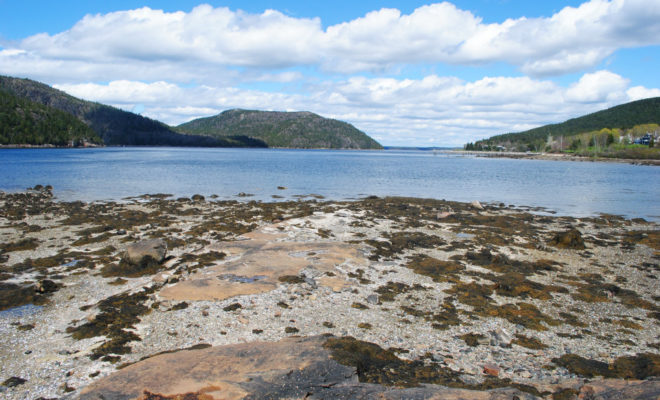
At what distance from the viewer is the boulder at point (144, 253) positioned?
604 inches

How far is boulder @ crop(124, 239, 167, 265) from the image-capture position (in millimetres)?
15344

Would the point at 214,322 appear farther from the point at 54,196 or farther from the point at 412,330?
the point at 54,196

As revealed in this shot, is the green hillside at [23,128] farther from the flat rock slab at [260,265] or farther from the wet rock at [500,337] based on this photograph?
the wet rock at [500,337]

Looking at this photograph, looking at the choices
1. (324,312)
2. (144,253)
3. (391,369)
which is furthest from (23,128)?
(391,369)

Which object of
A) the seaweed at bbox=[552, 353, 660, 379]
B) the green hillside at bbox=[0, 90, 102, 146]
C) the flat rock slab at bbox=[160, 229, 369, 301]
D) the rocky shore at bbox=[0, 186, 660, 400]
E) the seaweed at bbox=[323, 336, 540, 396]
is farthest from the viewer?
the green hillside at bbox=[0, 90, 102, 146]

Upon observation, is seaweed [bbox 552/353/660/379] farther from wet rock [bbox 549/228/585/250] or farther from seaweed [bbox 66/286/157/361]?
wet rock [bbox 549/228/585/250]

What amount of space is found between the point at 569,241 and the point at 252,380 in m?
19.4

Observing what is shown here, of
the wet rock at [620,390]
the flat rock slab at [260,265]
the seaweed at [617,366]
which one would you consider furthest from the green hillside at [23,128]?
the wet rock at [620,390]

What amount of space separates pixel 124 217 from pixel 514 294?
23655mm

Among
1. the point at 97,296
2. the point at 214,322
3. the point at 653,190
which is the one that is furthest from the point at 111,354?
the point at 653,190

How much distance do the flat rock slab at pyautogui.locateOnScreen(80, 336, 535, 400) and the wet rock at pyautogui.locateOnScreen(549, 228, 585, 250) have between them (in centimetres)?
1654

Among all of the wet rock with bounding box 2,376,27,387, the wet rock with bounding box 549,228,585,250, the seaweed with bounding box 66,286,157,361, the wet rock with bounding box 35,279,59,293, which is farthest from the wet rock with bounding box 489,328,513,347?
the wet rock with bounding box 35,279,59,293

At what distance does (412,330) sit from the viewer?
34.7 ft

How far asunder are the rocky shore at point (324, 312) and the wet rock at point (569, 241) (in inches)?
3.6
